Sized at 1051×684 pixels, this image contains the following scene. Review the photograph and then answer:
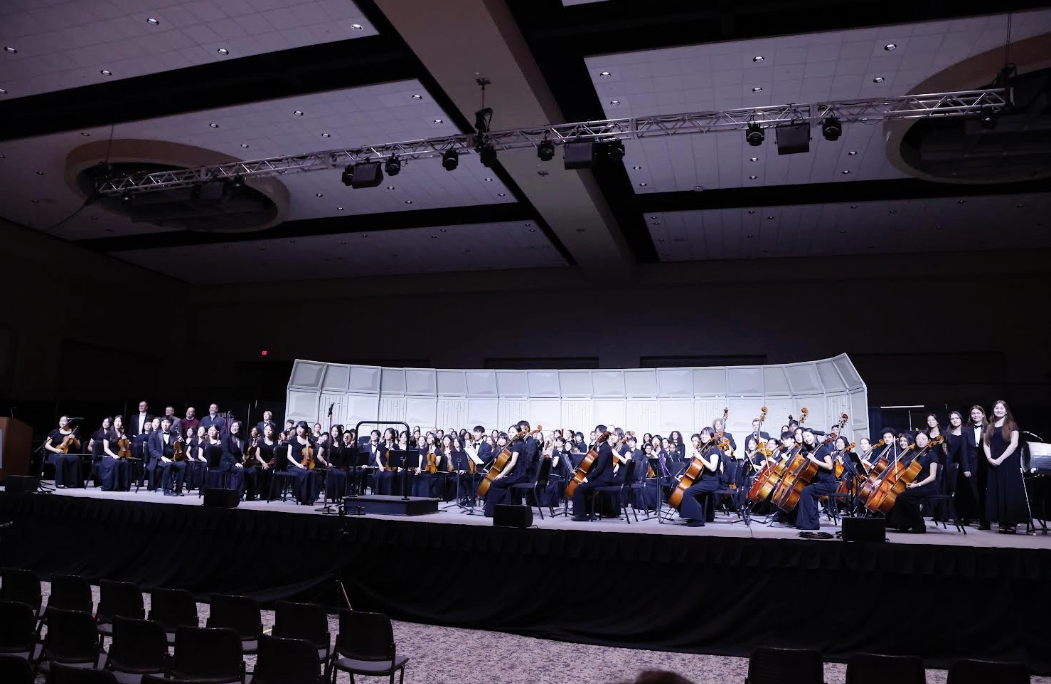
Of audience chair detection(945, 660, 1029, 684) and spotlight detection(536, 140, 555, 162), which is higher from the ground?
spotlight detection(536, 140, 555, 162)

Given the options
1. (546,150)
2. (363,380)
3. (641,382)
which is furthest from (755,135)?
(363,380)

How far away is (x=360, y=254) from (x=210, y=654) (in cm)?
1494

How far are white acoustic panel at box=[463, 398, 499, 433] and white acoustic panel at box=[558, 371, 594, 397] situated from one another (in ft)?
5.40

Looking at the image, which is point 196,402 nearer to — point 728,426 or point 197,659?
point 728,426

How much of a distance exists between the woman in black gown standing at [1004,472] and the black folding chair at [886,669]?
5.57m

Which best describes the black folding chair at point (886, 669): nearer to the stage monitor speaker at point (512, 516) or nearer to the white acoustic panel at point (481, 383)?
the stage monitor speaker at point (512, 516)

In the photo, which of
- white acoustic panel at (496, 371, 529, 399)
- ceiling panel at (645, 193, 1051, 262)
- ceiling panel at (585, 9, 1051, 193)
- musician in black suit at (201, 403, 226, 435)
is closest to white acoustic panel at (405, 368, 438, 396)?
white acoustic panel at (496, 371, 529, 399)

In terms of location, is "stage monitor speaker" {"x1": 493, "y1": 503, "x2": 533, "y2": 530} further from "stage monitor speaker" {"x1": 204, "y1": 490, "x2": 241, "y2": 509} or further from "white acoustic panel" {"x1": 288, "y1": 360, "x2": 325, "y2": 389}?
"white acoustic panel" {"x1": 288, "y1": 360, "x2": 325, "y2": 389}

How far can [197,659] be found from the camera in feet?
13.2

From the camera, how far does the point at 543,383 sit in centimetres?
1698

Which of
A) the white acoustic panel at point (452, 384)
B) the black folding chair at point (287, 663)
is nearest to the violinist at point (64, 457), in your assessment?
the white acoustic panel at point (452, 384)

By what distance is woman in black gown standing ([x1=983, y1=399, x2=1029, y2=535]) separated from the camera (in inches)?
314

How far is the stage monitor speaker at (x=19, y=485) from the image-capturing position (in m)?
9.19

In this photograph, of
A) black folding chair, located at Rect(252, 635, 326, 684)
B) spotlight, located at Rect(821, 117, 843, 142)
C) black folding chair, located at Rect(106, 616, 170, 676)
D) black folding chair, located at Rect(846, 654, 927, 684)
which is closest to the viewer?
black folding chair, located at Rect(846, 654, 927, 684)
